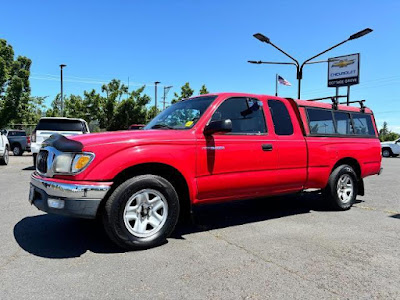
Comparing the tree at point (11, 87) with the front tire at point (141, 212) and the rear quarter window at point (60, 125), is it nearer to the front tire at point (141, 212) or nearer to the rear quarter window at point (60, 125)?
the rear quarter window at point (60, 125)

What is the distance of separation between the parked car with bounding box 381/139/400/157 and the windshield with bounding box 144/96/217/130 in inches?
1022

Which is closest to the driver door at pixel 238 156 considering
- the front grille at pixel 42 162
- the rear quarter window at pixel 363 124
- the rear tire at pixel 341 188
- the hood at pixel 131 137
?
the hood at pixel 131 137

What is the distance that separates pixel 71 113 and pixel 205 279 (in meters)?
35.7

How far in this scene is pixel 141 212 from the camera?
3.86 metres

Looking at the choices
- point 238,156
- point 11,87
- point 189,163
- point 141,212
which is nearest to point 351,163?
point 238,156

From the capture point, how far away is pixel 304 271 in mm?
3230

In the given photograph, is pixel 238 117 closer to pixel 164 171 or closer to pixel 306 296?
pixel 164 171

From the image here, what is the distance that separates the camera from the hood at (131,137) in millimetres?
3633

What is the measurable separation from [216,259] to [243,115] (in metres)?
2.13

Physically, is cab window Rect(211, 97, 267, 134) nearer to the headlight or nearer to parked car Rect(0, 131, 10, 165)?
the headlight

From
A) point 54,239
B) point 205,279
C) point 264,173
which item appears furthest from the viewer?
point 264,173

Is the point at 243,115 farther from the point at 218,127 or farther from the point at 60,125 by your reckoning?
the point at 60,125

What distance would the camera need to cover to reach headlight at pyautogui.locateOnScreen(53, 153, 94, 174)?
11.6 feet

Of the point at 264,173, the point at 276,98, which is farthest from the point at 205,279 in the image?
the point at 276,98
